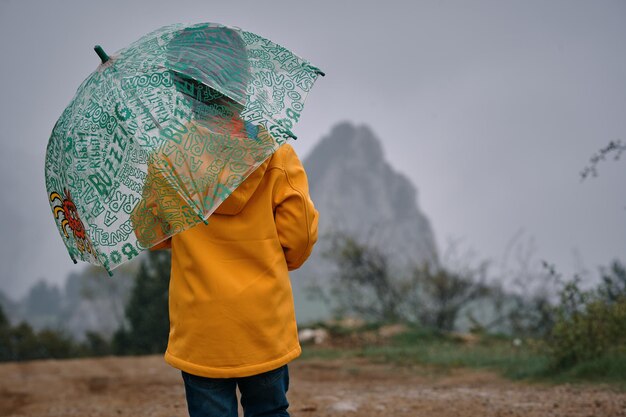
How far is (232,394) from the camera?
2.34m

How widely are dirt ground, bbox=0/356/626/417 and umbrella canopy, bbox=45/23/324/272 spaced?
231 cm

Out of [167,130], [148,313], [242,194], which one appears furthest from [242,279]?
[148,313]

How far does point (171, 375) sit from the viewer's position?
6.53 m

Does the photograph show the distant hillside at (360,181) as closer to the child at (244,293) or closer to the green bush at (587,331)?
the green bush at (587,331)

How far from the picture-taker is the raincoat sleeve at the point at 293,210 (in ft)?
7.43

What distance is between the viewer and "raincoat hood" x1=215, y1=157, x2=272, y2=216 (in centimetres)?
218

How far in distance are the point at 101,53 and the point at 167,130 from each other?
46 centimetres

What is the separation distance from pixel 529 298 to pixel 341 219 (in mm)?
4238

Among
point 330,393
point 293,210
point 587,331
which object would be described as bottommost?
point 330,393

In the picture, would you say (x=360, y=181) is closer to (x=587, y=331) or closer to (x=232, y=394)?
(x=587, y=331)

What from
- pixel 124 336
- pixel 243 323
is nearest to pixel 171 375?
pixel 243 323

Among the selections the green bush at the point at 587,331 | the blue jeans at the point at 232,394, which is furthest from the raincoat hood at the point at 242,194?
the green bush at the point at 587,331

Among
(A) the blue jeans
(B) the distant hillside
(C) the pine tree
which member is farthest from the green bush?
(B) the distant hillside

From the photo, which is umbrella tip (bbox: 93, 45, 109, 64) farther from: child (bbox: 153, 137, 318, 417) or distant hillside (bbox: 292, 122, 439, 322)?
distant hillside (bbox: 292, 122, 439, 322)
